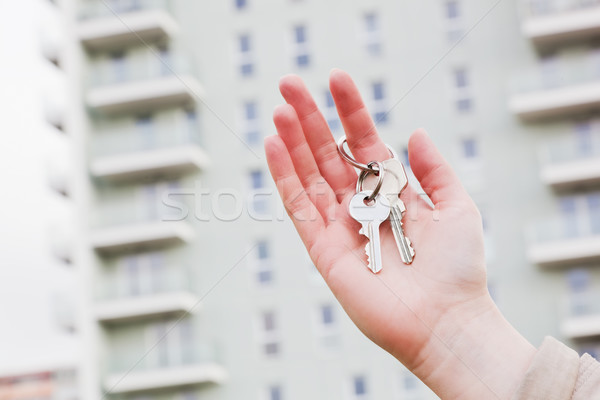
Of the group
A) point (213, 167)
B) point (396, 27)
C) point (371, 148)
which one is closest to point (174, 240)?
point (213, 167)

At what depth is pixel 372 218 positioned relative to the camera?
2125 mm

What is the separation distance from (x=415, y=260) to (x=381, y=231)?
19cm

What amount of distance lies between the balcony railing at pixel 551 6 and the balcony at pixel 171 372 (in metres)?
9.41

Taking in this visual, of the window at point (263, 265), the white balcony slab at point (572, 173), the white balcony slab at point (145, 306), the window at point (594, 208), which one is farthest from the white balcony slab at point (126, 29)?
the window at point (594, 208)

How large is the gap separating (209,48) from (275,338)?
261 inches

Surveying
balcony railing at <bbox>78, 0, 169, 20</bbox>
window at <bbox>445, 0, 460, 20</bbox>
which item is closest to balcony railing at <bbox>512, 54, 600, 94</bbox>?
window at <bbox>445, 0, 460, 20</bbox>

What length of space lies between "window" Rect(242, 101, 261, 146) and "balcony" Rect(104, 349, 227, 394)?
463cm

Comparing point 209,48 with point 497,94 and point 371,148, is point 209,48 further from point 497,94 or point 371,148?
point 371,148

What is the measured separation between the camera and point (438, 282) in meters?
1.91

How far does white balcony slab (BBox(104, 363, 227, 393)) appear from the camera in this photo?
17.5 m

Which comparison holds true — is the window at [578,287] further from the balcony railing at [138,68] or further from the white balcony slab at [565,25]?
the balcony railing at [138,68]

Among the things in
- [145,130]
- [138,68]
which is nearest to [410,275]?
[145,130]

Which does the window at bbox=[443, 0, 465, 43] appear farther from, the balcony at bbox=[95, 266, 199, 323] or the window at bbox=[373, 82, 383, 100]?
the balcony at bbox=[95, 266, 199, 323]

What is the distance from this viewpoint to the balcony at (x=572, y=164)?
1627cm
